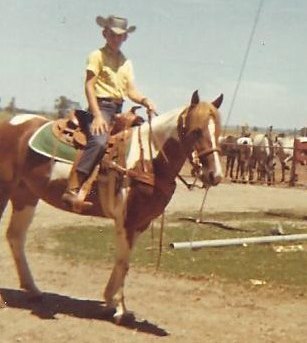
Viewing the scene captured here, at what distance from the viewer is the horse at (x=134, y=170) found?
257 inches

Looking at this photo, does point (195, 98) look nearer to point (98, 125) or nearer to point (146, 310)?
point (98, 125)

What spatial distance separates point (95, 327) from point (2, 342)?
98 centimetres

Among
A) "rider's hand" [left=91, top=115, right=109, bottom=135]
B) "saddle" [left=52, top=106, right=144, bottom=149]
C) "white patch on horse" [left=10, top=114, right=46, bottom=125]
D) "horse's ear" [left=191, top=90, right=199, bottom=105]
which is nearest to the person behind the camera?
"horse's ear" [left=191, top=90, right=199, bottom=105]

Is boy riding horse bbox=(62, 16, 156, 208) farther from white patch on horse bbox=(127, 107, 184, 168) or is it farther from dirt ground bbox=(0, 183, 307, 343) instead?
dirt ground bbox=(0, 183, 307, 343)

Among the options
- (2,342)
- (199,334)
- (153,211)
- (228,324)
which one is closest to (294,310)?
(228,324)

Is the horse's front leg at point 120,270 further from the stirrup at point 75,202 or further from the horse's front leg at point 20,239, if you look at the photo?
the horse's front leg at point 20,239

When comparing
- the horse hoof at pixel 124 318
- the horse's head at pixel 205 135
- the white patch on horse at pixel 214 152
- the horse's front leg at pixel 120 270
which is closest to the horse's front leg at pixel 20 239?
the horse's front leg at pixel 120 270

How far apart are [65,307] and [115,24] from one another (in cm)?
294

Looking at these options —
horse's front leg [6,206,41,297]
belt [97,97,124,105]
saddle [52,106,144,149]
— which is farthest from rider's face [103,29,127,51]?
horse's front leg [6,206,41,297]

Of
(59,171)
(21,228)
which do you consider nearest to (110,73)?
(59,171)

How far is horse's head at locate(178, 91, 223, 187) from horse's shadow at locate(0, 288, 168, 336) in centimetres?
159

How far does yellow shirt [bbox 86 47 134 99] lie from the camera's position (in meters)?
7.07

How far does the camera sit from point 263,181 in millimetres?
29656

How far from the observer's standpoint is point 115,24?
7.10m
